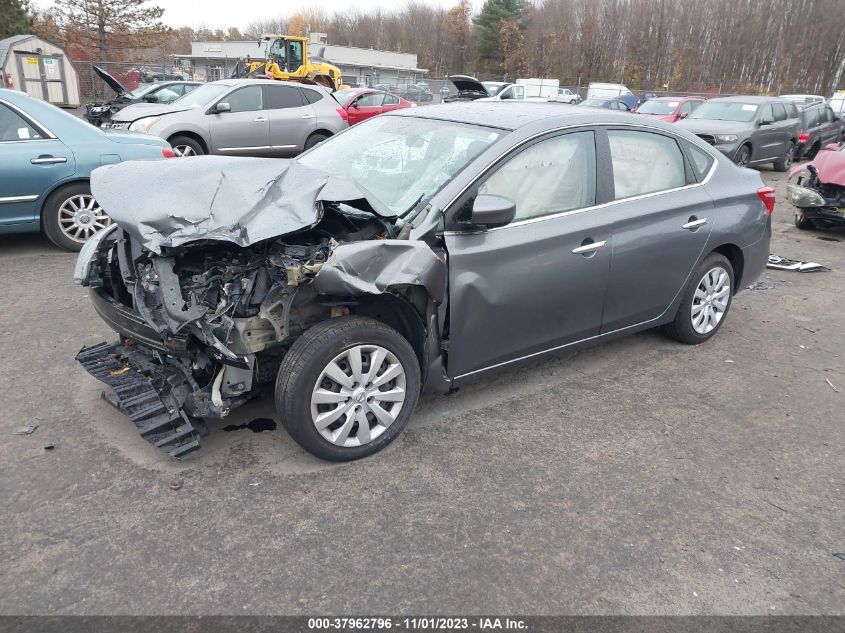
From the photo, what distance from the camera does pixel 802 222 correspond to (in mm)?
9492

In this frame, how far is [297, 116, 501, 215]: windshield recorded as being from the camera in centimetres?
361

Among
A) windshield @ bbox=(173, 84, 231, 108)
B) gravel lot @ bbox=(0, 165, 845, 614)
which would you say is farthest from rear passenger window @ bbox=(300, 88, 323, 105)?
gravel lot @ bbox=(0, 165, 845, 614)

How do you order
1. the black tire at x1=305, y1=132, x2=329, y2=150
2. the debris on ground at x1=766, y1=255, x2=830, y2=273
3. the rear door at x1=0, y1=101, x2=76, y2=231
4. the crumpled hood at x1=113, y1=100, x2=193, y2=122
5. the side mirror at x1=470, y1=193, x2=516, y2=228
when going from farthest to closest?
1. the black tire at x1=305, y1=132, x2=329, y2=150
2. the crumpled hood at x1=113, y1=100, x2=193, y2=122
3. the debris on ground at x1=766, y1=255, x2=830, y2=273
4. the rear door at x1=0, y1=101, x2=76, y2=231
5. the side mirror at x1=470, y1=193, x2=516, y2=228

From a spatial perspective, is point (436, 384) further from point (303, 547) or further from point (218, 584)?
point (218, 584)

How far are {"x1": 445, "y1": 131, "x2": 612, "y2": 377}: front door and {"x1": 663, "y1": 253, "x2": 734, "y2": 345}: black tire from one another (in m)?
1.05

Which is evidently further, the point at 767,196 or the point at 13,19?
the point at 13,19

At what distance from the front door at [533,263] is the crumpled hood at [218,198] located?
56 centimetres

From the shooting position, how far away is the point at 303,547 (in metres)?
2.69

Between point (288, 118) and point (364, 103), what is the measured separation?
405cm

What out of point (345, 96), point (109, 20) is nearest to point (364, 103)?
point (345, 96)

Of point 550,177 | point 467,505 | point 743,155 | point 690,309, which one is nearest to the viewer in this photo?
point 467,505

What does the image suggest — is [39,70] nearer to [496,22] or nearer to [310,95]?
[310,95]

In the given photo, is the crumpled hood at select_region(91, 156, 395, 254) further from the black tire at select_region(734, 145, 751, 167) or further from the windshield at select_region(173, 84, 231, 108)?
the black tire at select_region(734, 145, 751, 167)

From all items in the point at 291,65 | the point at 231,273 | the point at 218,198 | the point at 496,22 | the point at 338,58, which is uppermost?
the point at 496,22
